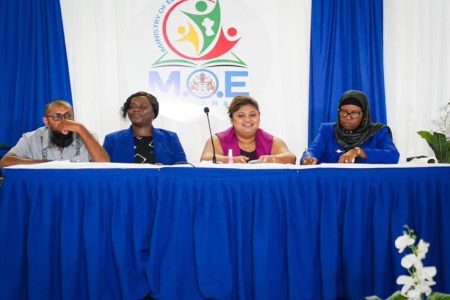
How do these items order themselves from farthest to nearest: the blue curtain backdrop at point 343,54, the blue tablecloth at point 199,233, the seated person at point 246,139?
the blue curtain backdrop at point 343,54 → the seated person at point 246,139 → the blue tablecloth at point 199,233

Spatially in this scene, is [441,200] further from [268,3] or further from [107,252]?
[268,3]

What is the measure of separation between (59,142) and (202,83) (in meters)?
1.74

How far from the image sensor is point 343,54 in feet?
13.1

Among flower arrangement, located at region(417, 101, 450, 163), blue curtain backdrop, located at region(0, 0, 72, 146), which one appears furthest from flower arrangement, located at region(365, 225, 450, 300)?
blue curtain backdrop, located at region(0, 0, 72, 146)

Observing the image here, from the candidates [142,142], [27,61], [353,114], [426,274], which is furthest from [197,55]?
[426,274]

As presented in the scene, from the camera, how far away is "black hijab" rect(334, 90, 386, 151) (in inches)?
105

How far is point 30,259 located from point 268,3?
3334mm

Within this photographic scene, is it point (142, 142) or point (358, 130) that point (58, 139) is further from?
point (358, 130)

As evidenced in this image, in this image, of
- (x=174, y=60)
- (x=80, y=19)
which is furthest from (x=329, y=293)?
(x=80, y=19)

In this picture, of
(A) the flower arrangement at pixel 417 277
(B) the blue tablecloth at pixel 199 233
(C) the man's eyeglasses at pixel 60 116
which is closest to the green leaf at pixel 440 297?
(A) the flower arrangement at pixel 417 277

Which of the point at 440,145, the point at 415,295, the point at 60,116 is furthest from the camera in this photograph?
the point at 440,145

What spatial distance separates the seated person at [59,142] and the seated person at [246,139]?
2.58 ft

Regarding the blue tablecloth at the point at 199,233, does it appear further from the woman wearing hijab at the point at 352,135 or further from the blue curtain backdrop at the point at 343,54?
the blue curtain backdrop at the point at 343,54

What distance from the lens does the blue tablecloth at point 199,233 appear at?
5.70 ft
